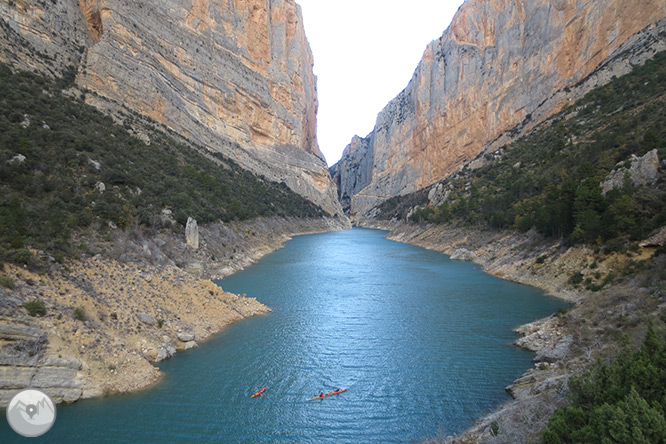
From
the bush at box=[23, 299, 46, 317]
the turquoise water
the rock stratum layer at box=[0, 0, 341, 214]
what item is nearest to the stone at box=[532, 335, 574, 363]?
the turquoise water

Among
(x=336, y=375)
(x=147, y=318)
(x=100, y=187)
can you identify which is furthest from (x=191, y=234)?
(x=336, y=375)

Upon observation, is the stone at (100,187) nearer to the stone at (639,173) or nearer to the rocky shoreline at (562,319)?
the rocky shoreline at (562,319)

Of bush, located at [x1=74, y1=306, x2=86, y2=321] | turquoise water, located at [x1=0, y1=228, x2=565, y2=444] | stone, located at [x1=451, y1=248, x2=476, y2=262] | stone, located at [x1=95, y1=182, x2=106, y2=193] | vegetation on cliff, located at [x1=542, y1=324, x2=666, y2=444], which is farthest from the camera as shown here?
stone, located at [x1=451, y1=248, x2=476, y2=262]

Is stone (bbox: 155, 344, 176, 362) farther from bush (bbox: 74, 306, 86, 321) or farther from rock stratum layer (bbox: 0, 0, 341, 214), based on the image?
rock stratum layer (bbox: 0, 0, 341, 214)

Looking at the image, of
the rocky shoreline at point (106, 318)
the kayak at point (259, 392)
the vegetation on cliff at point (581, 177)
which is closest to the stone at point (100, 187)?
the rocky shoreline at point (106, 318)

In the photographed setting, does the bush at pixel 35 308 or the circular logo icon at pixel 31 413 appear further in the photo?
the bush at pixel 35 308

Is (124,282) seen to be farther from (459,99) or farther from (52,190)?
(459,99)
